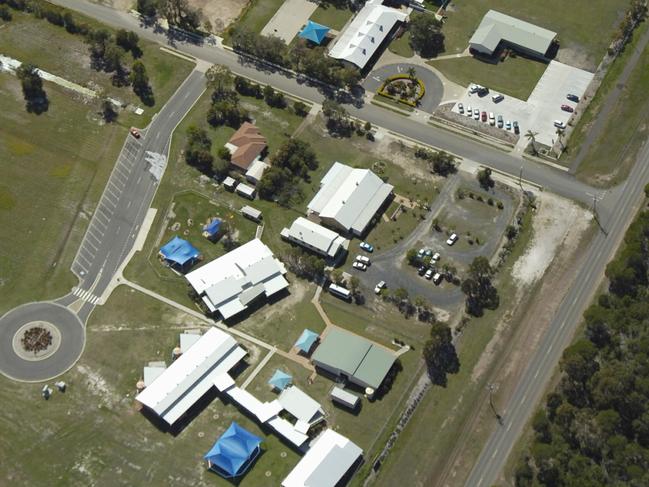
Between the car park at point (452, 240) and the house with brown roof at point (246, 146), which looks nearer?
the car park at point (452, 240)

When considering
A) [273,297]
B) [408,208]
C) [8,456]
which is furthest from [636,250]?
[8,456]

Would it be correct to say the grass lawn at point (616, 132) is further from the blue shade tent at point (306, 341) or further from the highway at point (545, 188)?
the blue shade tent at point (306, 341)

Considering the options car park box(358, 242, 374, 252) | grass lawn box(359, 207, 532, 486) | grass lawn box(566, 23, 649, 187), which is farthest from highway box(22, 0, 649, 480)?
car park box(358, 242, 374, 252)

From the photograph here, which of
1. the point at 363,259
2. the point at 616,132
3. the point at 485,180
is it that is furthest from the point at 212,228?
the point at 616,132

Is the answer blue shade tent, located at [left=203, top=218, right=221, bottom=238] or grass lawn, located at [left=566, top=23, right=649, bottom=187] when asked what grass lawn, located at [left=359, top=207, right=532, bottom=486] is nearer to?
grass lawn, located at [left=566, top=23, right=649, bottom=187]

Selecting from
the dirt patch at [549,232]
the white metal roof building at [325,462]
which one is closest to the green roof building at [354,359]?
the white metal roof building at [325,462]

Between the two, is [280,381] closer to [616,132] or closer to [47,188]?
[47,188]
